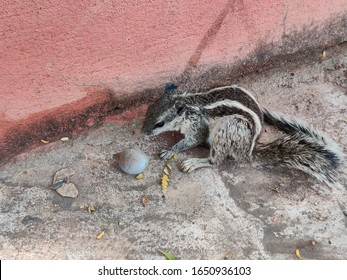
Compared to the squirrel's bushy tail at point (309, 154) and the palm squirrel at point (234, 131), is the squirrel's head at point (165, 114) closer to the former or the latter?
the palm squirrel at point (234, 131)

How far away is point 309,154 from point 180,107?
0.93 metres

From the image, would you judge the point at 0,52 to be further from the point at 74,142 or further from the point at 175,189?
the point at 175,189

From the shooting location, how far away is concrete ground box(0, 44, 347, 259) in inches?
107

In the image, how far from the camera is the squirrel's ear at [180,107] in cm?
306

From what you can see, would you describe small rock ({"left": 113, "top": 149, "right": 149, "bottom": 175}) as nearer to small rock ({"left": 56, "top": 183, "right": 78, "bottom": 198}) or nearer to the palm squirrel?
the palm squirrel

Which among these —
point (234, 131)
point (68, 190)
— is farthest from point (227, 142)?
point (68, 190)

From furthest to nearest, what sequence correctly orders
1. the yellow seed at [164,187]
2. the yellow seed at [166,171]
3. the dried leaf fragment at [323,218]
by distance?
the yellow seed at [166,171], the yellow seed at [164,187], the dried leaf fragment at [323,218]

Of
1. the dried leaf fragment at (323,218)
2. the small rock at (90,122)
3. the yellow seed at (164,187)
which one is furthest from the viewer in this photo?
the small rock at (90,122)

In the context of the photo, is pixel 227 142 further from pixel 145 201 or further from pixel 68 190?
pixel 68 190

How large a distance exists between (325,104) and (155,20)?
5.20ft

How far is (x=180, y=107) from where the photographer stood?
10.1ft

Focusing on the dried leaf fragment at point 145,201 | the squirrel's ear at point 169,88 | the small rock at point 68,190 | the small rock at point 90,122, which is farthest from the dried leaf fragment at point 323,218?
the small rock at point 90,122

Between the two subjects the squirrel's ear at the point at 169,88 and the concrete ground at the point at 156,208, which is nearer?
Answer: the concrete ground at the point at 156,208

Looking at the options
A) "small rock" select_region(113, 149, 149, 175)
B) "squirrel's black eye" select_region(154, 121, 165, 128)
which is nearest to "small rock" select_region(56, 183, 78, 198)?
"small rock" select_region(113, 149, 149, 175)
